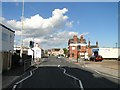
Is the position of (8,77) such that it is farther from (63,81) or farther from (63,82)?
(63,82)

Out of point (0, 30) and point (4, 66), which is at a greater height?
point (0, 30)

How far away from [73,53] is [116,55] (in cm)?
4508

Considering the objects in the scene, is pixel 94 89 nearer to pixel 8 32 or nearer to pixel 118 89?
pixel 118 89

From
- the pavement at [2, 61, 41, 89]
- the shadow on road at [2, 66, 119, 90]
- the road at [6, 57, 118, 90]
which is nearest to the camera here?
the shadow on road at [2, 66, 119, 90]

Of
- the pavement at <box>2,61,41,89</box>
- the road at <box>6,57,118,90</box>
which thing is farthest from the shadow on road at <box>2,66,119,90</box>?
the pavement at <box>2,61,41,89</box>

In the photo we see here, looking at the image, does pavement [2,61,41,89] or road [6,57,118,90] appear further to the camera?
pavement [2,61,41,89]

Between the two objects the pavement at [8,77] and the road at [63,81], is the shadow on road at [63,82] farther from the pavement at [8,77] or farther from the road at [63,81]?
the pavement at [8,77]

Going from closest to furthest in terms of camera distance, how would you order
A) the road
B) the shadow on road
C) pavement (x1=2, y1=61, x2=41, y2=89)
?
the shadow on road
the road
pavement (x1=2, y1=61, x2=41, y2=89)

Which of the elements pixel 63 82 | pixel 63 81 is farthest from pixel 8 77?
pixel 63 82

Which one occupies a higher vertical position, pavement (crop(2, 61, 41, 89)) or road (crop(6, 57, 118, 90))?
pavement (crop(2, 61, 41, 89))

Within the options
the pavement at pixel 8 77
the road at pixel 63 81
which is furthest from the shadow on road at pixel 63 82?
the pavement at pixel 8 77

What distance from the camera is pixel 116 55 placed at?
95938 mm

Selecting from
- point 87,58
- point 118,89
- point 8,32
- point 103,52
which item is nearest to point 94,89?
point 118,89

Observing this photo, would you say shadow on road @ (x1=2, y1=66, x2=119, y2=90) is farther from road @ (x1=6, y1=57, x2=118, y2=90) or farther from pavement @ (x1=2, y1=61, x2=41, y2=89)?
pavement @ (x1=2, y1=61, x2=41, y2=89)
